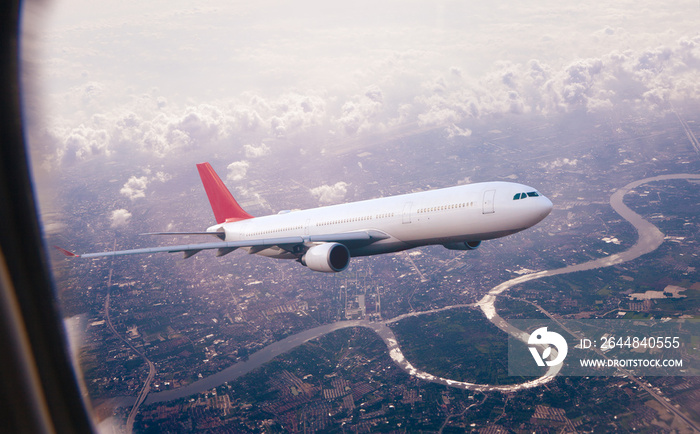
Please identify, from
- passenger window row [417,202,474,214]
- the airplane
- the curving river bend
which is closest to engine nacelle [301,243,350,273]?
the airplane

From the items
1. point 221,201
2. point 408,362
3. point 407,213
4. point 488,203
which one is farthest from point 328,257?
point 408,362

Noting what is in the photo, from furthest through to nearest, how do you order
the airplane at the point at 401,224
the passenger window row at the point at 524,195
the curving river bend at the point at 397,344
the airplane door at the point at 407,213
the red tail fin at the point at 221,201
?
the curving river bend at the point at 397,344 < the red tail fin at the point at 221,201 < the airplane door at the point at 407,213 < the airplane at the point at 401,224 < the passenger window row at the point at 524,195

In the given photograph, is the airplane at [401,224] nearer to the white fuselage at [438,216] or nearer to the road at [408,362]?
the white fuselage at [438,216]

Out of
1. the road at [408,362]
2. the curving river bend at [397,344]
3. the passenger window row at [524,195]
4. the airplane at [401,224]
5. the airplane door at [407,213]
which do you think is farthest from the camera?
the curving river bend at [397,344]

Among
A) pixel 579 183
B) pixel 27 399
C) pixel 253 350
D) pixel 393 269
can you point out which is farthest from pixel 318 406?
pixel 579 183

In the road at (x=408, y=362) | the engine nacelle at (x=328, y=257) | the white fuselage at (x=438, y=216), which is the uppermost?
the white fuselage at (x=438, y=216)

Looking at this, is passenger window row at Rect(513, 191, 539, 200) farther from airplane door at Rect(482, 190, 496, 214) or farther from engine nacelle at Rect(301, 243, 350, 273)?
engine nacelle at Rect(301, 243, 350, 273)

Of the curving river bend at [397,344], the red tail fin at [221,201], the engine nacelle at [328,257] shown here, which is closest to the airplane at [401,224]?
the engine nacelle at [328,257]
